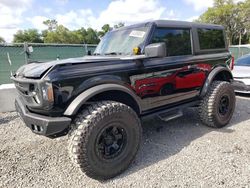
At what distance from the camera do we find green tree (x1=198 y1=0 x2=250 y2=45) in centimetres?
4950

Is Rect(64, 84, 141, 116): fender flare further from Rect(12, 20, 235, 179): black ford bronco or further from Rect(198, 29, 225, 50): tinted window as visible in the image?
Rect(198, 29, 225, 50): tinted window

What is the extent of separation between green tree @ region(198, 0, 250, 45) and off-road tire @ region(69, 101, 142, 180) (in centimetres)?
5279

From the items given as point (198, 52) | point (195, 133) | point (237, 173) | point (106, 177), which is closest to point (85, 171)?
point (106, 177)

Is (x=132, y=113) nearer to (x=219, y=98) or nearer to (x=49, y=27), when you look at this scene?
(x=219, y=98)

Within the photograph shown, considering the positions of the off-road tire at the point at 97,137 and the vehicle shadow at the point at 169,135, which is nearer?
the off-road tire at the point at 97,137

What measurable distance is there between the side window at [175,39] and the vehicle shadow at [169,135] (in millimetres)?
1464

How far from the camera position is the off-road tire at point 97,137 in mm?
2646

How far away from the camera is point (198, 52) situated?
4.14 metres

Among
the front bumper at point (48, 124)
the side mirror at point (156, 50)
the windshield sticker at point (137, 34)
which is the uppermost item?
the windshield sticker at point (137, 34)

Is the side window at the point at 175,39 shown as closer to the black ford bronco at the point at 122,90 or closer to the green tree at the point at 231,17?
the black ford bronco at the point at 122,90

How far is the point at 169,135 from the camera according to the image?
416 centimetres

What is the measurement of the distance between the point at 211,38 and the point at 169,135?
81.6 inches

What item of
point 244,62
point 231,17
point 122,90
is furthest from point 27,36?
point 122,90

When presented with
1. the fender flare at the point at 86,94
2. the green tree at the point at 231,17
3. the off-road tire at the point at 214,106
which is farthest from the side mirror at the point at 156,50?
the green tree at the point at 231,17
